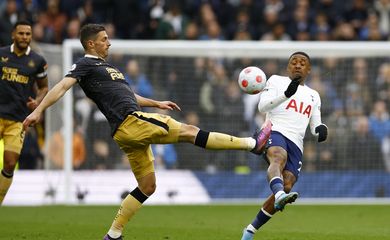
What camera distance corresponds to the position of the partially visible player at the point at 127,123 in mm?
10727

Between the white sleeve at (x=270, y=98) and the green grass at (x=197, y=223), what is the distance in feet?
5.58

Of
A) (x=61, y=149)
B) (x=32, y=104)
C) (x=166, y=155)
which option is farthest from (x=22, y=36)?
(x=166, y=155)

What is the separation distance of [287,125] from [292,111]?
201 millimetres

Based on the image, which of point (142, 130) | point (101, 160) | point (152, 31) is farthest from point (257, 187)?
point (142, 130)

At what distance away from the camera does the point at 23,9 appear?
22.1m

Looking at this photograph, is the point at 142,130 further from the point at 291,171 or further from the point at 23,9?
the point at 23,9

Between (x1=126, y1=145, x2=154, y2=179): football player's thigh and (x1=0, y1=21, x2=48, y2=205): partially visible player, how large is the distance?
10.6 ft

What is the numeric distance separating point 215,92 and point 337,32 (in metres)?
4.55

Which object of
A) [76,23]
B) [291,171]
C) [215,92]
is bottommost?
[291,171]

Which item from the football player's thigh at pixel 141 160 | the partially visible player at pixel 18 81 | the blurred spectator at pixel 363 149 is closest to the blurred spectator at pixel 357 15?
the blurred spectator at pixel 363 149

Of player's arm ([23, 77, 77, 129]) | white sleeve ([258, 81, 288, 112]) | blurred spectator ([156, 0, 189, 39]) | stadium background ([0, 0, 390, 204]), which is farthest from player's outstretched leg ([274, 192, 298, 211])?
blurred spectator ([156, 0, 189, 39])

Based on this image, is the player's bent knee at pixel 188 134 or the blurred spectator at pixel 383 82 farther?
the blurred spectator at pixel 383 82

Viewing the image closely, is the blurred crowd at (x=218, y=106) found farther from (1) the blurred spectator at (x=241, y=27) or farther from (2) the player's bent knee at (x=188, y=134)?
(2) the player's bent knee at (x=188, y=134)

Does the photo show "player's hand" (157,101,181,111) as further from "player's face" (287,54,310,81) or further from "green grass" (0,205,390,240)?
"green grass" (0,205,390,240)
